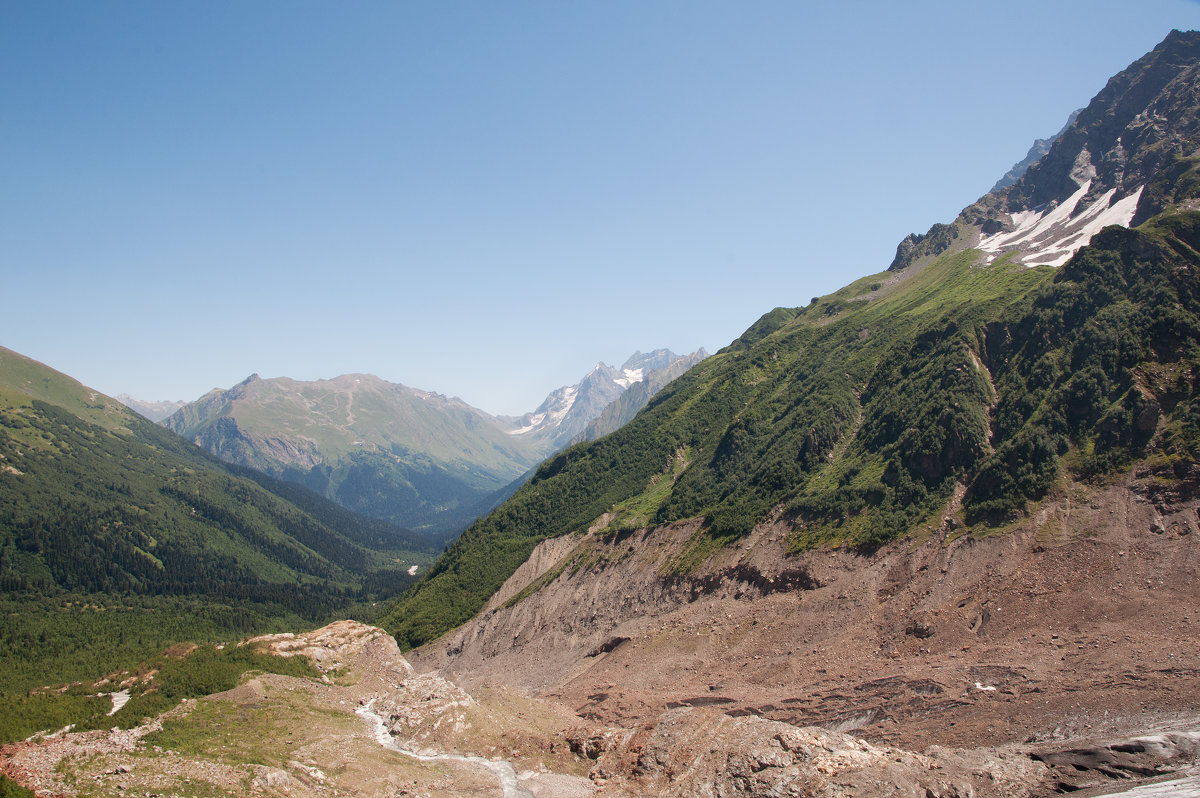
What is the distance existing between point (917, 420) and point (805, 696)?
44.4 metres

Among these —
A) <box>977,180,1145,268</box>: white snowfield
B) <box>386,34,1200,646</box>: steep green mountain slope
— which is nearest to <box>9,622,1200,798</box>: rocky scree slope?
<box>386,34,1200,646</box>: steep green mountain slope

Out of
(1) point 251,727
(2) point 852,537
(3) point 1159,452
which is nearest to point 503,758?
(1) point 251,727

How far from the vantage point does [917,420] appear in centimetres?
8356

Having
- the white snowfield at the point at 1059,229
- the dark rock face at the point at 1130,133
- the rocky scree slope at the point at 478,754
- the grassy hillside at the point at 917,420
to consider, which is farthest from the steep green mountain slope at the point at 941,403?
the rocky scree slope at the point at 478,754

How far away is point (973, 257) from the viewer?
474ft

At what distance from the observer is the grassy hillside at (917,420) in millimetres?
66562

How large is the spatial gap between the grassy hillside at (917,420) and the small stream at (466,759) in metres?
44.2

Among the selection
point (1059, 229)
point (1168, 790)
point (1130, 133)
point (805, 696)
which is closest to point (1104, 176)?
point (1130, 133)

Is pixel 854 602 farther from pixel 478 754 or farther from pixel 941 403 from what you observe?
pixel 478 754

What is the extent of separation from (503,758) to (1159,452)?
64.0 m

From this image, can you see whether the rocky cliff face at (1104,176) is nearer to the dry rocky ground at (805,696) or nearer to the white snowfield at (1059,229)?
the white snowfield at (1059,229)

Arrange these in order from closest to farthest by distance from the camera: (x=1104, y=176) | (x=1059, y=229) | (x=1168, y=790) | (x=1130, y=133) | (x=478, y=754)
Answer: (x=1168, y=790) < (x=478, y=754) < (x=1059, y=229) < (x=1104, y=176) < (x=1130, y=133)

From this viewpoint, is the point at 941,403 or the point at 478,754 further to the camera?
the point at 941,403

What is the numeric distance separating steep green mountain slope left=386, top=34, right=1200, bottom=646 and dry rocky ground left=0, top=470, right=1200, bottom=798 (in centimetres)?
625
